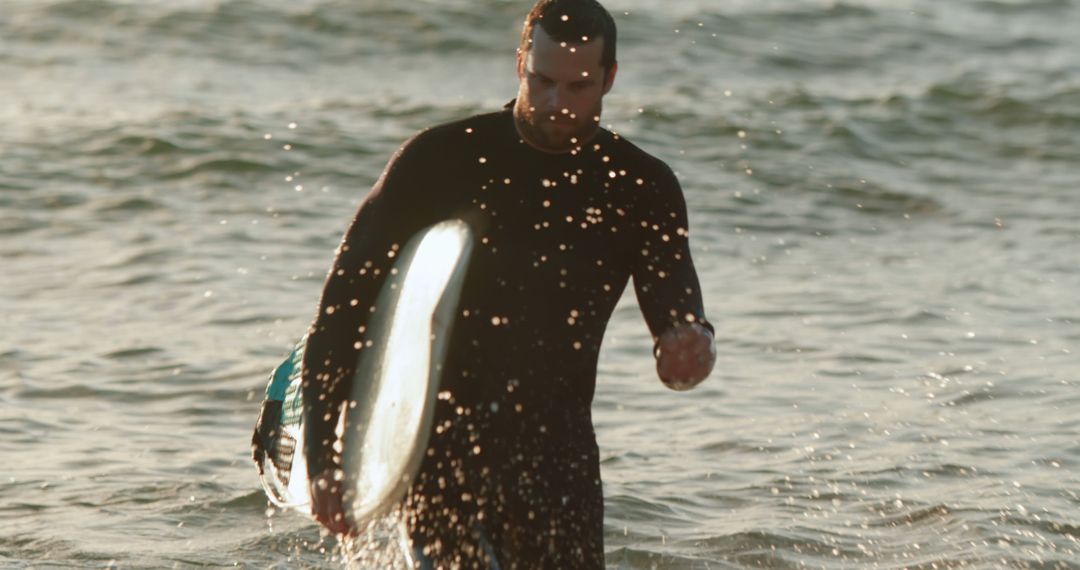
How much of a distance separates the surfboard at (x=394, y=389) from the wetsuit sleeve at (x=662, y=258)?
401 mm

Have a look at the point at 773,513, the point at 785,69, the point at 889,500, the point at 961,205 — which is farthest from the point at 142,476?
the point at 785,69

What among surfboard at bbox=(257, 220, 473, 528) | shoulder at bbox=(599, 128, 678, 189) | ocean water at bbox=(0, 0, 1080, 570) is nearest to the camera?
surfboard at bbox=(257, 220, 473, 528)

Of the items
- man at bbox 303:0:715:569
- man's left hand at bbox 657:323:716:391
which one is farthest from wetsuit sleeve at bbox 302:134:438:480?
man's left hand at bbox 657:323:716:391

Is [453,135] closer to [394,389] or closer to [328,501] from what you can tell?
[394,389]

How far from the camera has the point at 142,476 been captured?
7.29m

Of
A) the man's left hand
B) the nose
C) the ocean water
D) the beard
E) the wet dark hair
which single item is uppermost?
the wet dark hair

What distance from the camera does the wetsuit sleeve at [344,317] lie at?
3873 mm

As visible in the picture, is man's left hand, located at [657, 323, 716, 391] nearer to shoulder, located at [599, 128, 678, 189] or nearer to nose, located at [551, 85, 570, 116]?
shoulder, located at [599, 128, 678, 189]

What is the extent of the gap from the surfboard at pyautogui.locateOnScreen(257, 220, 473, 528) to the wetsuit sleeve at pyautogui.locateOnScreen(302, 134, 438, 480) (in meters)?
0.03

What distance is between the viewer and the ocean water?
23.1 ft

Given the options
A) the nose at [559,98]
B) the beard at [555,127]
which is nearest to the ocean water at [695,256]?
the beard at [555,127]

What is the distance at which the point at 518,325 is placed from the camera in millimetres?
4035

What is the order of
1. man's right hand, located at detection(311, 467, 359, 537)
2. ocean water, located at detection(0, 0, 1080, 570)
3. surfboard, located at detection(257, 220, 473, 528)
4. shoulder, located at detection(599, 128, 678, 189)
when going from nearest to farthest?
man's right hand, located at detection(311, 467, 359, 537)
surfboard, located at detection(257, 220, 473, 528)
shoulder, located at detection(599, 128, 678, 189)
ocean water, located at detection(0, 0, 1080, 570)

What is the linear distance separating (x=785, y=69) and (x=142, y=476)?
12500mm
